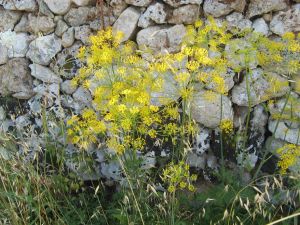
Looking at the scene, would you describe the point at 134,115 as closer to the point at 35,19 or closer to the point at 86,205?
the point at 86,205

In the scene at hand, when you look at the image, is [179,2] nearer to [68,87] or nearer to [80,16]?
[80,16]

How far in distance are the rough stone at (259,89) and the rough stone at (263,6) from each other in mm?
414

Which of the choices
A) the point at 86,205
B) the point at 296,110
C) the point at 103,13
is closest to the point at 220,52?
the point at 296,110

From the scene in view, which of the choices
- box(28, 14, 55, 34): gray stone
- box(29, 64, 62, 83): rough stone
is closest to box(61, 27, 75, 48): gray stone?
box(28, 14, 55, 34): gray stone

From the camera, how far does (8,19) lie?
4.02 meters

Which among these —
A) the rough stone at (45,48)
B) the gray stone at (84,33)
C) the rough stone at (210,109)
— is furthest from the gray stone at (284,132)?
the rough stone at (45,48)

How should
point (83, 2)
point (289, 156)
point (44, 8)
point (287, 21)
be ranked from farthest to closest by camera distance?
point (44, 8) < point (83, 2) < point (287, 21) < point (289, 156)

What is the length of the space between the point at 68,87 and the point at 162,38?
0.88 m

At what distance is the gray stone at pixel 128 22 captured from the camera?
3.62 meters

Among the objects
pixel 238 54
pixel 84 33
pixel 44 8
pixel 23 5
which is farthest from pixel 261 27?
pixel 23 5

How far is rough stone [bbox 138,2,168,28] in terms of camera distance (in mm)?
3551

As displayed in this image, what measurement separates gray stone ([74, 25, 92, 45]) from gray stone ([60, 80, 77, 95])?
352 mm

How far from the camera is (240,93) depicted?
361cm

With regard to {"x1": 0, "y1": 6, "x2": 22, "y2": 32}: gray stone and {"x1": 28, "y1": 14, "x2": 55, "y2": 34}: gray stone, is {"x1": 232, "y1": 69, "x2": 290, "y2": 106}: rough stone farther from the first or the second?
{"x1": 0, "y1": 6, "x2": 22, "y2": 32}: gray stone
